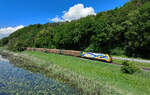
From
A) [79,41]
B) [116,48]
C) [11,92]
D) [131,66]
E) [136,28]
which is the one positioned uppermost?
[136,28]

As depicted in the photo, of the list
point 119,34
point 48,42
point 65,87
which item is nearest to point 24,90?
point 65,87

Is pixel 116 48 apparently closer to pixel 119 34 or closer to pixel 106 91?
pixel 119 34

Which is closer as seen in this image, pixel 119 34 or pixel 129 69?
pixel 129 69

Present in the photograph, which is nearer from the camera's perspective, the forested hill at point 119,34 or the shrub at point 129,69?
the shrub at point 129,69

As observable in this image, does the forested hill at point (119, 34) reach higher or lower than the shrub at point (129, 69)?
higher

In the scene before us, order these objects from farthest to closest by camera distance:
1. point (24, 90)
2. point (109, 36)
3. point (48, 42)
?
1. point (48, 42)
2. point (109, 36)
3. point (24, 90)

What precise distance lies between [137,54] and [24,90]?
26.2 m

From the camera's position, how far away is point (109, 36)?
91.6 ft

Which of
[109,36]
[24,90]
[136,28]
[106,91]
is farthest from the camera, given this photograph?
[109,36]

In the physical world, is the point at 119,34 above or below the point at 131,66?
above

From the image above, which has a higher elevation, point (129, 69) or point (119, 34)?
point (119, 34)

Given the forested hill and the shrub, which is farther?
the forested hill

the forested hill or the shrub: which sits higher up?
the forested hill

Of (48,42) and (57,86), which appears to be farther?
(48,42)
